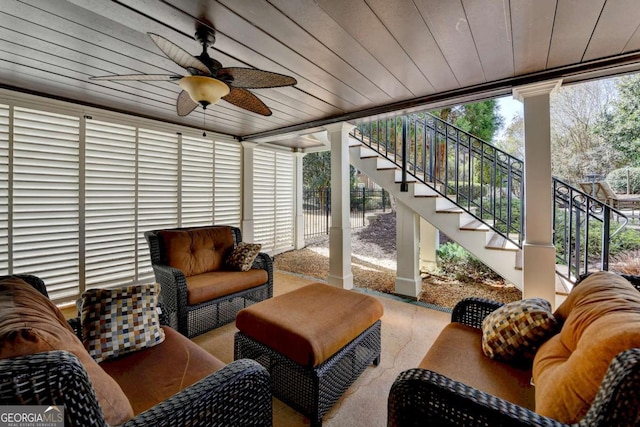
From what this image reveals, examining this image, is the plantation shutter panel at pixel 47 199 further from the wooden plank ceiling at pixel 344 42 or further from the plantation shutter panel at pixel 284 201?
the plantation shutter panel at pixel 284 201

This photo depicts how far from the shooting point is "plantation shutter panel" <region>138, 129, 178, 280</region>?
3.68 meters

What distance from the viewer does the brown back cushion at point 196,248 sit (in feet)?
9.00

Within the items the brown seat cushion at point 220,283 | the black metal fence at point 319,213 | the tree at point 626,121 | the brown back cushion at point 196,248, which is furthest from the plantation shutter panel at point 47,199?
the tree at point 626,121

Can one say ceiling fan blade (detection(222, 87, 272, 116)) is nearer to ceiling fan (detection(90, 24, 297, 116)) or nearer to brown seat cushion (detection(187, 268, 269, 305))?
ceiling fan (detection(90, 24, 297, 116))

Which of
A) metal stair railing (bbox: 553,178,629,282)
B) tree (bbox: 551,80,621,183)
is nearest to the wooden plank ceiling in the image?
metal stair railing (bbox: 553,178,629,282)

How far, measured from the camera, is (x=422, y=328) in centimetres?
269

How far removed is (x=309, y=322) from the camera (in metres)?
1.68

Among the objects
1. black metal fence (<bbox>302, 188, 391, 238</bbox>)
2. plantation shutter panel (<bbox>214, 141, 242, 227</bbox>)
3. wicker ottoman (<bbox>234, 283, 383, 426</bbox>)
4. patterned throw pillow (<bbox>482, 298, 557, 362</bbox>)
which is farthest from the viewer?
black metal fence (<bbox>302, 188, 391, 238</bbox>)

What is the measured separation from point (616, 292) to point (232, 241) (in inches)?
124

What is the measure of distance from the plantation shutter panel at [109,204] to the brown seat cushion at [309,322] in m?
2.62

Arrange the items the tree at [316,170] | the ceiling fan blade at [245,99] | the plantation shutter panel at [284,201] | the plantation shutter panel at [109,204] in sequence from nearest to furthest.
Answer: the ceiling fan blade at [245,99], the plantation shutter panel at [109,204], the plantation shutter panel at [284,201], the tree at [316,170]

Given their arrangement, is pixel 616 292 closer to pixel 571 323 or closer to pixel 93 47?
pixel 571 323

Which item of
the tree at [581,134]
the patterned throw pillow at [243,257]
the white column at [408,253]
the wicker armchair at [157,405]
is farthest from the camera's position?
the tree at [581,134]

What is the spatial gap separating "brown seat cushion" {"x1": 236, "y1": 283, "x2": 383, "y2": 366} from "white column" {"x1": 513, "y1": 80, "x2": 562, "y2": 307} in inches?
58.3
